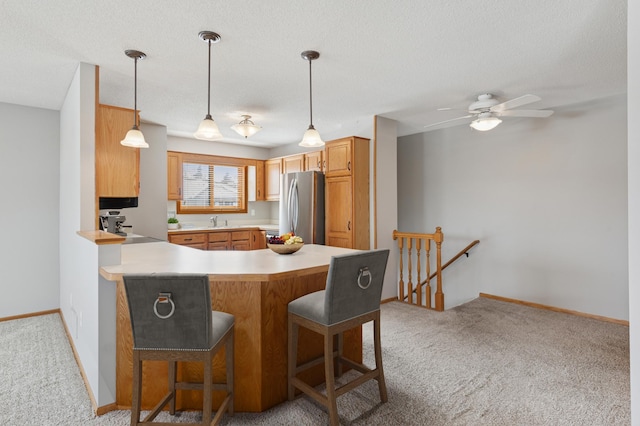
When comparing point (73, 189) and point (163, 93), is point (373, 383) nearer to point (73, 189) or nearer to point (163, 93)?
point (73, 189)

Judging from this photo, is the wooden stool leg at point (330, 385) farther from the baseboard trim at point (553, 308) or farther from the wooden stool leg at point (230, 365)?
the baseboard trim at point (553, 308)

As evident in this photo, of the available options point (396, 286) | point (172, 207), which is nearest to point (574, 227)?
point (396, 286)

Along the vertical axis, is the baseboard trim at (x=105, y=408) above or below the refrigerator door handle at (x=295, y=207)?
below

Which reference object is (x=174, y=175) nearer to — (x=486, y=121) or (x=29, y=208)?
(x=29, y=208)

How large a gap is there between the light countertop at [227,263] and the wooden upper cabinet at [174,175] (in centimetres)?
272

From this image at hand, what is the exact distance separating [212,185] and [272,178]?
1.06 metres

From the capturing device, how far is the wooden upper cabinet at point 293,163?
17.6ft

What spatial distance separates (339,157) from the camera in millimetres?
4449

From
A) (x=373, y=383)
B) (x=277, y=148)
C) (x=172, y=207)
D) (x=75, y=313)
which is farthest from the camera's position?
(x=277, y=148)

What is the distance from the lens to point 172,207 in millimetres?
5629

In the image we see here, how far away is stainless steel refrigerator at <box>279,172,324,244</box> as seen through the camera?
462 centimetres

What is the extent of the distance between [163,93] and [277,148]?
3189mm

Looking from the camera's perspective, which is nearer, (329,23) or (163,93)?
(329,23)

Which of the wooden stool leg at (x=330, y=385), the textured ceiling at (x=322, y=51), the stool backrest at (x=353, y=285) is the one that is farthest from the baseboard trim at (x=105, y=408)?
the textured ceiling at (x=322, y=51)
